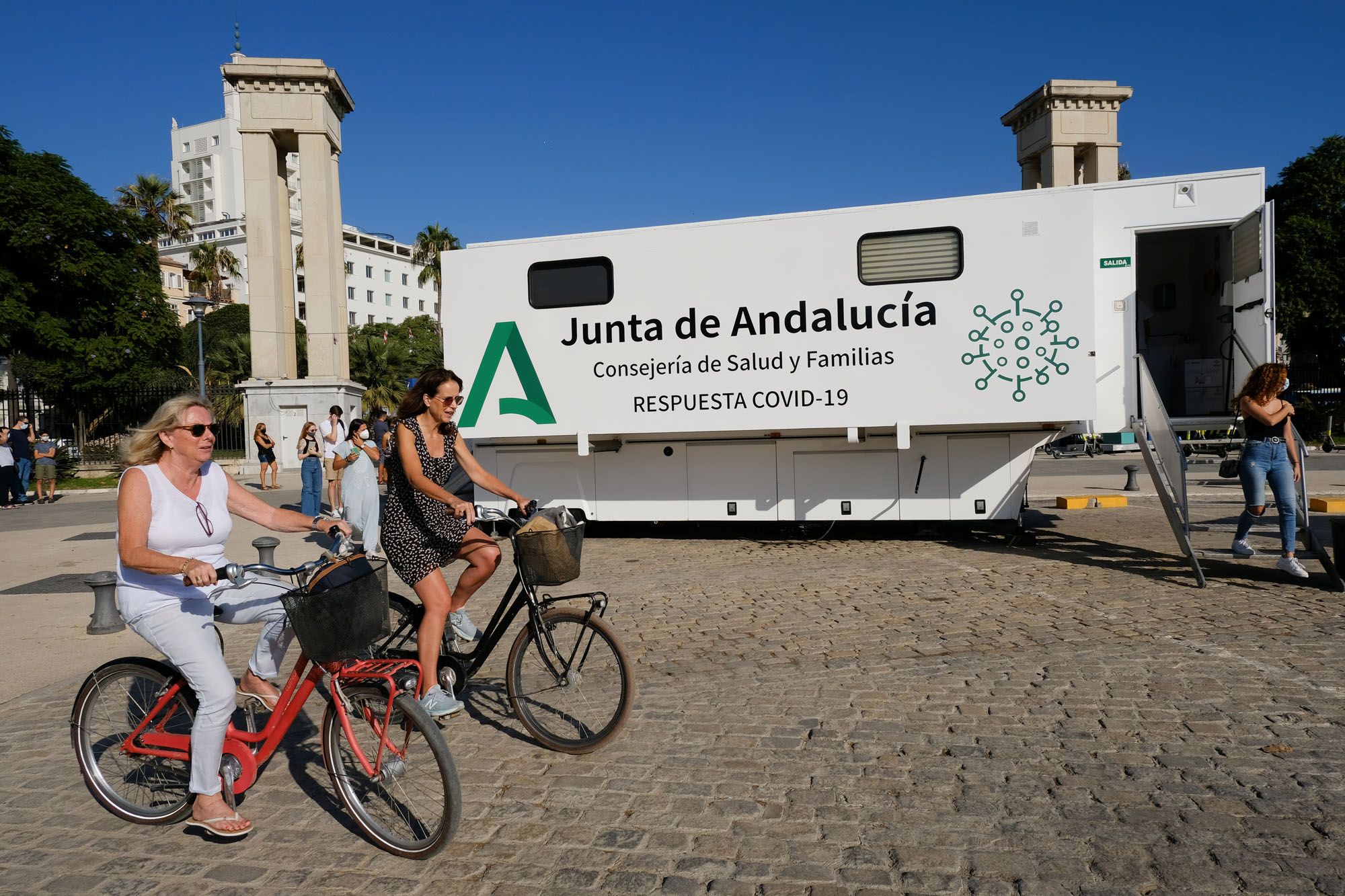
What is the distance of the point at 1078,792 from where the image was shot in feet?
11.9

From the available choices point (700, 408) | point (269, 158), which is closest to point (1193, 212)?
point (700, 408)

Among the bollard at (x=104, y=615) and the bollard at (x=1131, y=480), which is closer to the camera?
the bollard at (x=104, y=615)

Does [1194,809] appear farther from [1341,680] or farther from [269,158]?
[269,158]

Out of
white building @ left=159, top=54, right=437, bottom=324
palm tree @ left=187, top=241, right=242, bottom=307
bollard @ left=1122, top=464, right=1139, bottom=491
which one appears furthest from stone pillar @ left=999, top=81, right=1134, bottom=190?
white building @ left=159, top=54, right=437, bottom=324

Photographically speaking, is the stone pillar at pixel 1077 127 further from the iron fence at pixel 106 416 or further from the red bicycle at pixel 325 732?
the red bicycle at pixel 325 732

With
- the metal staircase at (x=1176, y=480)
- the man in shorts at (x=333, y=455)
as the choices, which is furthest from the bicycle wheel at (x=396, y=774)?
the man in shorts at (x=333, y=455)

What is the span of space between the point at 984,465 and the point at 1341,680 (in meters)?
5.01

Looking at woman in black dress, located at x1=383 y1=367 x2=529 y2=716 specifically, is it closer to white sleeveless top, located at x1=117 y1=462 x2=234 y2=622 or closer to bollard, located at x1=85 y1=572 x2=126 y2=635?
white sleeveless top, located at x1=117 y1=462 x2=234 y2=622

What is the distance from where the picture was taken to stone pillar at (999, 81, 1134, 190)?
91.4ft

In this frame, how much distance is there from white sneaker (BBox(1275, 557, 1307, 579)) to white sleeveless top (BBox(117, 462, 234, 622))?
25.6ft

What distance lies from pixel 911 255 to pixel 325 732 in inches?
299

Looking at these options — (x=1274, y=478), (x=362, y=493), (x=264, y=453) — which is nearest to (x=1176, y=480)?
(x=1274, y=478)

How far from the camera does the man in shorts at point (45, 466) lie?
767 inches

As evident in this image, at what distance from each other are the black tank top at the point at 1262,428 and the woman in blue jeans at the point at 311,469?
11551 millimetres
